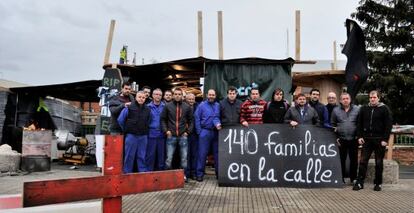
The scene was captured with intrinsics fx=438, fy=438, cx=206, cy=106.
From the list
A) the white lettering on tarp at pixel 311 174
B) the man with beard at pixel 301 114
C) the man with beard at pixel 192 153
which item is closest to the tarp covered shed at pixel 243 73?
the man with beard at pixel 192 153

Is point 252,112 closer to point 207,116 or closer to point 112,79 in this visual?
point 207,116

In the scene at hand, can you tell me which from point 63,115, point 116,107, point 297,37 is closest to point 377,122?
point 297,37

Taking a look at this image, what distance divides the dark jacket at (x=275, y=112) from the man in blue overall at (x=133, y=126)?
2.34 metres

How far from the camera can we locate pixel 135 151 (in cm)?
838

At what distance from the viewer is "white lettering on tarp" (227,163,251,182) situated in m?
7.97

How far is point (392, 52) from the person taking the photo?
20328 millimetres

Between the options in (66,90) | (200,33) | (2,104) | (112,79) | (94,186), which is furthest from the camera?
(66,90)

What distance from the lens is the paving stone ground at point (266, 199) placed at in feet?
20.1

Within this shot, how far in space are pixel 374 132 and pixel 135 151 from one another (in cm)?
447

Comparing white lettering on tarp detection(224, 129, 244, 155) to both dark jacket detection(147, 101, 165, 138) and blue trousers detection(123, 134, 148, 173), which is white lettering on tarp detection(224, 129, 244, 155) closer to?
dark jacket detection(147, 101, 165, 138)

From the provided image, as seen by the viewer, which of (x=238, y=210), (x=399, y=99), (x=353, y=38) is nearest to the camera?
(x=238, y=210)

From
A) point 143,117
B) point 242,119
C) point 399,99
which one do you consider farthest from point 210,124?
point 399,99

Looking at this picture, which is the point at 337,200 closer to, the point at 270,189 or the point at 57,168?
the point at 270,189

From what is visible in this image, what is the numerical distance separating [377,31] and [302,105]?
1439 cm
